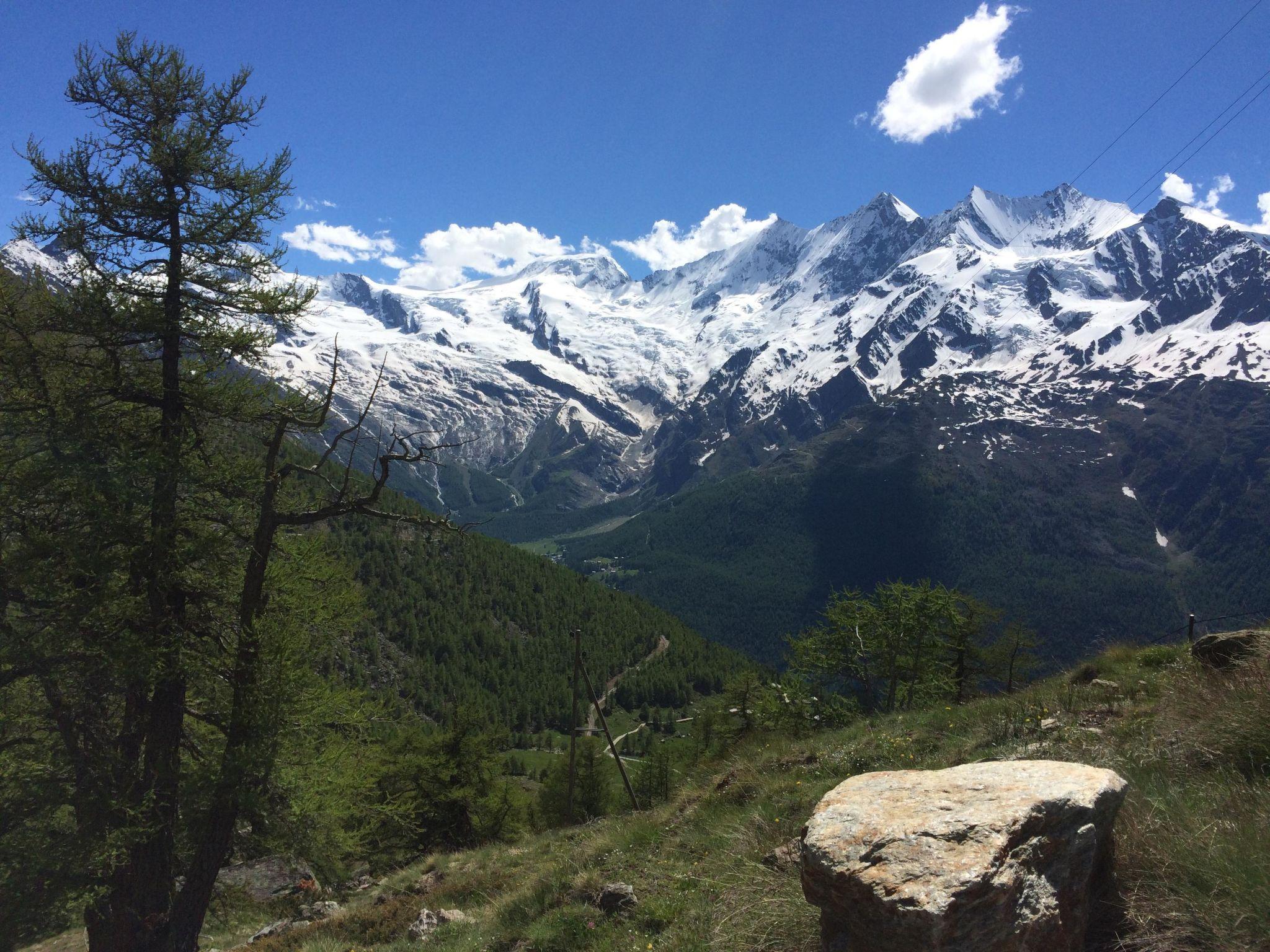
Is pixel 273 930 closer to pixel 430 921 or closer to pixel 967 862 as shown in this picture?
pixel 430 921

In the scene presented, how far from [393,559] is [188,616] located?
167 metres

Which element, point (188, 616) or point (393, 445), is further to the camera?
point (188, 616)

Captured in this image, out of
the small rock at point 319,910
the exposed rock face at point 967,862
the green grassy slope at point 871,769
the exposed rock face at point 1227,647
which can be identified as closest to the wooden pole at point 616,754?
the green grassy slope at point 871,769

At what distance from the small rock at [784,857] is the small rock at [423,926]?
793 cm

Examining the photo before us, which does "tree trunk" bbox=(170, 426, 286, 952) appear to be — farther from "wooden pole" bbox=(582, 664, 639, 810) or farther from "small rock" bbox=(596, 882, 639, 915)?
"wooden pole" bbox=(582, 664, 639, 810)

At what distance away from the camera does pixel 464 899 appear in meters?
16.1

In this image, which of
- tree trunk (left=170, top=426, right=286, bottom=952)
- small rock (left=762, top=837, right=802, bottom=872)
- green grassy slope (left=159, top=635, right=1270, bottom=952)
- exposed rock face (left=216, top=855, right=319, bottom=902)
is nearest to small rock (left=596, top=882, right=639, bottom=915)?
green grassy slope (left=159, top=635, right=1270, bottom=952)

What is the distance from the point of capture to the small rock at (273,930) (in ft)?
63.9

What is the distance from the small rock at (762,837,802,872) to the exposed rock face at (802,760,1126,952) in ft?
7.59

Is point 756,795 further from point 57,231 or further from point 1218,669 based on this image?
point 57,231

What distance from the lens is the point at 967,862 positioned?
16.5ft

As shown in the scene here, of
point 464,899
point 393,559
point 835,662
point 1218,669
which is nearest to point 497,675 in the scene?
point 393,559

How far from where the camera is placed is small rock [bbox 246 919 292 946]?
19469 mm

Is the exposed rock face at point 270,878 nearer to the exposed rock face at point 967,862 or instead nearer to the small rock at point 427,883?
the small rock at point 427,883
